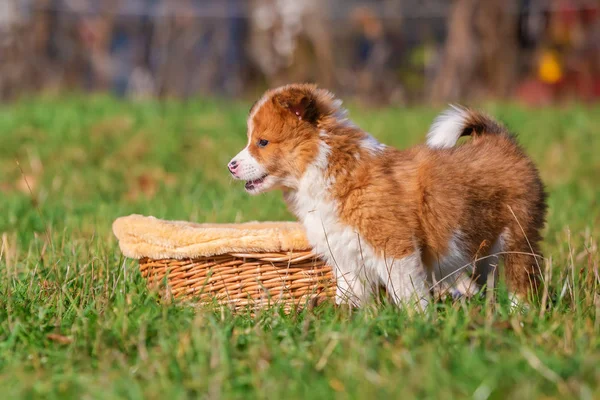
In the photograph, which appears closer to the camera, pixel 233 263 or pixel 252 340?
pixel 252 340

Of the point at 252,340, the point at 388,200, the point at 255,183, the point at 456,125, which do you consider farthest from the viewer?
the point at 456,125

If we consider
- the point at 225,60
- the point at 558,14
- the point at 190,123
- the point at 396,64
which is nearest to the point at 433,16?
the point at 396,64

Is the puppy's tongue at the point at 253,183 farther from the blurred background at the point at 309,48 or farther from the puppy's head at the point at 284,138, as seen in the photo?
the blurred background at the point at 309,48

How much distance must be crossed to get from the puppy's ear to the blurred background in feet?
24.5

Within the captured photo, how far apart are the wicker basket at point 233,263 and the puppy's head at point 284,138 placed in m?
0.25

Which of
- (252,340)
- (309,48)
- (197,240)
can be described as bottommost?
(252,340)

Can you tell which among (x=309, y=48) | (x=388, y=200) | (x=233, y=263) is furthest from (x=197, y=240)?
(x=309, y=48)

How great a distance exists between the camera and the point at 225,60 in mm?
12492

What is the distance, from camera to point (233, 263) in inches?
147

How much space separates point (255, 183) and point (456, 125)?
106 centimetres

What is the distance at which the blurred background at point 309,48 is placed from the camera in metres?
11.2

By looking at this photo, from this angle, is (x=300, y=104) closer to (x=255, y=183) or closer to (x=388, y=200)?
(x=255, y=183)

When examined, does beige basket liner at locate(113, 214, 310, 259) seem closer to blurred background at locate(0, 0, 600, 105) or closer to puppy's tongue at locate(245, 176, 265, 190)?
puppy's tongue at locate(245, 176, 265, 190)

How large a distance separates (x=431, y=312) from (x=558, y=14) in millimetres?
10952
